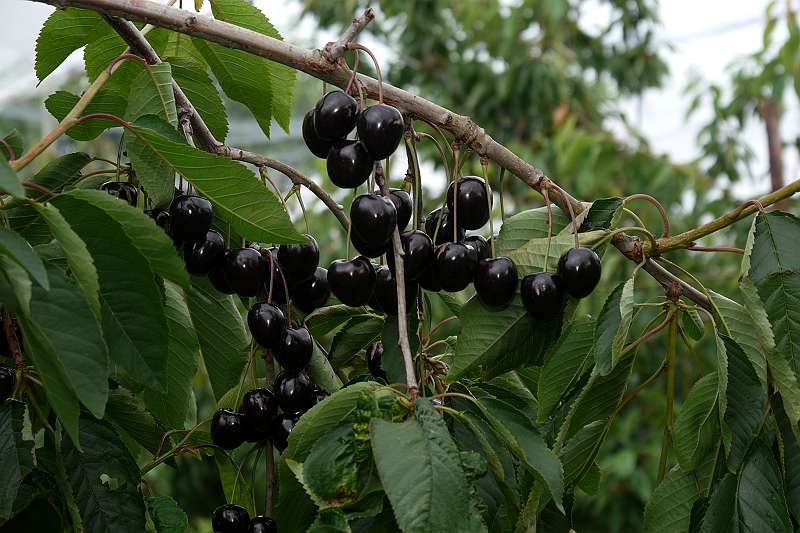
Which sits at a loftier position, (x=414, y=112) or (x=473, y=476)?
(x=414, y=112)

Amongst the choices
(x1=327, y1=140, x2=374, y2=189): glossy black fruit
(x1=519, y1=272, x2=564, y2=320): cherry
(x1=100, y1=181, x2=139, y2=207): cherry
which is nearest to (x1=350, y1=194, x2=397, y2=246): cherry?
(x1=327, y1=140, x2=374, y2=189): glossy black fruit

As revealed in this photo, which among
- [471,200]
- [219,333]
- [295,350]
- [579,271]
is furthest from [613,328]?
[219,333]

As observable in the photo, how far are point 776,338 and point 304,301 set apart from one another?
1.53 ft

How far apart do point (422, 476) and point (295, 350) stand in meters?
0.32

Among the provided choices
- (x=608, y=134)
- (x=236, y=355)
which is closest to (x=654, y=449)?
(x=608, y=134)

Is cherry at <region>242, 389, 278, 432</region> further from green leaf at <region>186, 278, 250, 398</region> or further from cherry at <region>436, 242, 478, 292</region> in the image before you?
cherry at <region>436, 242, 478, 292</region>

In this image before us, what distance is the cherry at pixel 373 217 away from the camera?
2.62 feet

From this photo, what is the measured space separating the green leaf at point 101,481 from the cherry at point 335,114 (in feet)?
1.10

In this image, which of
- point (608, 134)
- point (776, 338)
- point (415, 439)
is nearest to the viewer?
point (415, 439)

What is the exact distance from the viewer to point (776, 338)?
0.82 meters

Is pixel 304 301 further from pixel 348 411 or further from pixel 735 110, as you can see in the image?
pixel 735 110

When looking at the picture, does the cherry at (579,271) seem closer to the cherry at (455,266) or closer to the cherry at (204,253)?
the cherry at (455,266)

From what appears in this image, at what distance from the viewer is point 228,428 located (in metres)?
0.90

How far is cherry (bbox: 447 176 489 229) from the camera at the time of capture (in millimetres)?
877
